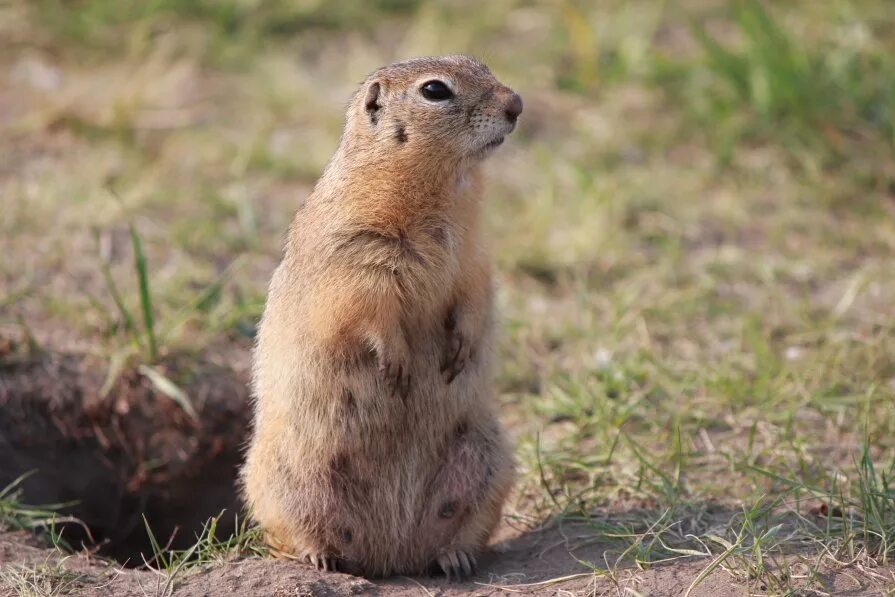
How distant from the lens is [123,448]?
16.7 ft

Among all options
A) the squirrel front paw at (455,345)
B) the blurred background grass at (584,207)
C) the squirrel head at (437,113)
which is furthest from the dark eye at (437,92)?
the blurred background grass at (584,207)

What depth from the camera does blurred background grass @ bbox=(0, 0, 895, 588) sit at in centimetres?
476

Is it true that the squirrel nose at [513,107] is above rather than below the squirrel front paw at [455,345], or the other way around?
above

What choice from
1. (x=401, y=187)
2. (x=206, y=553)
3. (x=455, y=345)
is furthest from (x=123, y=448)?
(x=401, y=187)

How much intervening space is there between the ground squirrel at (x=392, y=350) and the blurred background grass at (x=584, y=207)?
497 mm

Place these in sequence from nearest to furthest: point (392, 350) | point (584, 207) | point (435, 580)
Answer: point (392, 350), point (435, 580), point (584, 207)

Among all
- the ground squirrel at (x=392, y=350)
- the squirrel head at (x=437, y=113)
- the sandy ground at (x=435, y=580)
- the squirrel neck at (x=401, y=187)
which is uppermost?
the squirrel head at (x=437, y=113)

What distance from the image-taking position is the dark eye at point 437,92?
3941 millimetres

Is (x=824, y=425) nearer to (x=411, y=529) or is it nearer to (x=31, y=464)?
(x=411, y=529)

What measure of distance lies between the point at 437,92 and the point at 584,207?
2643mm

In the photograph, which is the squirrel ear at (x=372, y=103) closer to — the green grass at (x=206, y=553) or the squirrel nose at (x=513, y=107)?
the squirrel nose at (x=513, y=107)

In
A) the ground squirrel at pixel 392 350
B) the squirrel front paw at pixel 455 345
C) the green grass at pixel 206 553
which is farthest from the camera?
the squirrel front paw at pixel 455 345

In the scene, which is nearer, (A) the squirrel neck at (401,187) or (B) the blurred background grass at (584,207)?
(A) the squirrel neck at (401,187)

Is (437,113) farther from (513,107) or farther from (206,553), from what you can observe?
(206,553)
